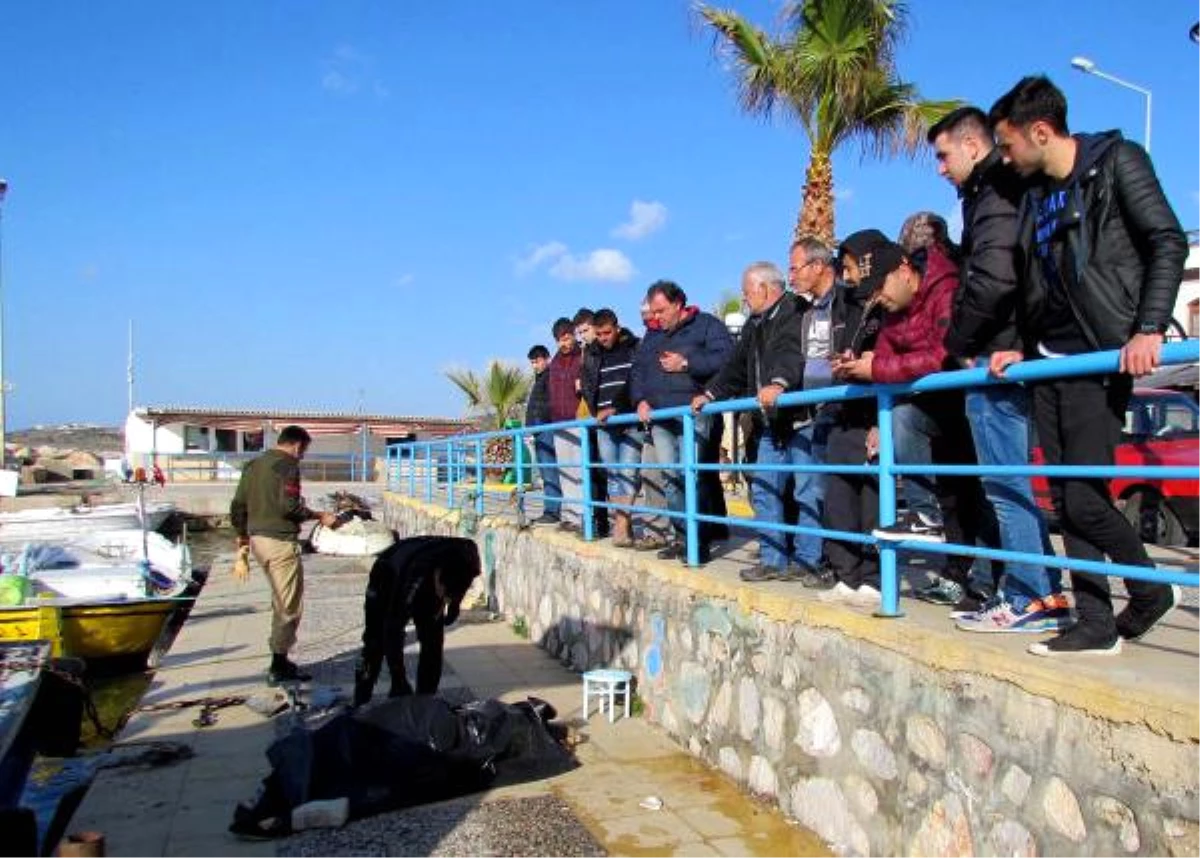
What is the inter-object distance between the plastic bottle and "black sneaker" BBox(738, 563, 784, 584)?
2.27 metres

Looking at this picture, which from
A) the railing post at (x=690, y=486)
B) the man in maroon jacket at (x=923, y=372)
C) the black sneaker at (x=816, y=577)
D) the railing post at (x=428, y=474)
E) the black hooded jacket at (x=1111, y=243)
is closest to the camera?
the black hooded jacket at (x=1111, y=243)

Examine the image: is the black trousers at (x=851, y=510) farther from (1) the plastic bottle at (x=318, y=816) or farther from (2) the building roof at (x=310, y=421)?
(2) the building roof at (x=310, y=421)

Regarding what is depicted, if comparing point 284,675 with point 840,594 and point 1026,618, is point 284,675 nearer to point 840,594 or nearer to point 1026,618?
point 840,594

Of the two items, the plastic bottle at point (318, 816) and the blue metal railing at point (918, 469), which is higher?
the blue metal railing at point (918, 469)

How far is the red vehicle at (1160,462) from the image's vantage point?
9602 mm

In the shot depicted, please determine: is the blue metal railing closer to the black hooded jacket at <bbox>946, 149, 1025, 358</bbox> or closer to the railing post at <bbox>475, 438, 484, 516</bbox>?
the black hooded jacket at <bbox>946, 149, 1025, 358</bbox>

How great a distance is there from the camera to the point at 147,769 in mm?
5570

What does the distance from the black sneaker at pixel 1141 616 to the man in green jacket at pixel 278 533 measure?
610cm

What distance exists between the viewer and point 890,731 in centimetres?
370

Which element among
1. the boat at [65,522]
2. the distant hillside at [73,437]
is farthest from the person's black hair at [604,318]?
the distant hillside at [73,437]

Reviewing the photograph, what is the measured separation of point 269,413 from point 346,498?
614 inches

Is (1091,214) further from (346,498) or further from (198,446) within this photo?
(198,446)

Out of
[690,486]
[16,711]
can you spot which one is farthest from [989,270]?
[16,711]

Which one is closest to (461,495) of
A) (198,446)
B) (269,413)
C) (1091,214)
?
(1091,214)
